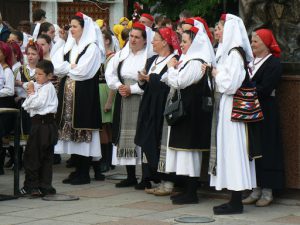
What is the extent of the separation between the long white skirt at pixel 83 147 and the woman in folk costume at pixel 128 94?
1.39 ft

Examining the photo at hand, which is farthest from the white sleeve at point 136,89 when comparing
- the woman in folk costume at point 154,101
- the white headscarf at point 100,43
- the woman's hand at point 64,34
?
the woman's hand at point 64,34

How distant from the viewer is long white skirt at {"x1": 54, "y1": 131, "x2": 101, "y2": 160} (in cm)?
1196

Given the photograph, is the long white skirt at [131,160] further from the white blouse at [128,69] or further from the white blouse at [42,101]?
the white blouse at [42,101]

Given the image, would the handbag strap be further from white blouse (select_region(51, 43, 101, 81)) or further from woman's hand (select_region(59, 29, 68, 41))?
woman's hand (select_region(59, 29, 68, 41))

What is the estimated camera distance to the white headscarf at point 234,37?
988cm

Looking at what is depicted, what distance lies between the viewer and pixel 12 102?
500 inches

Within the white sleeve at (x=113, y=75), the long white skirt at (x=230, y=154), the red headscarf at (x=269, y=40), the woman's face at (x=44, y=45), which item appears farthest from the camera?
the woman's face at (x=44, y=45)

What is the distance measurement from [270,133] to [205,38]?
48.4 inches

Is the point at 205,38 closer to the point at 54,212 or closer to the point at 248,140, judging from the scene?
the point at 248,140

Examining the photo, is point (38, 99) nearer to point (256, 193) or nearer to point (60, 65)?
point (60, 65)

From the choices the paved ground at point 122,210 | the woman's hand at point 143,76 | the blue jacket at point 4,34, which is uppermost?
the blue jacket at point 4,34

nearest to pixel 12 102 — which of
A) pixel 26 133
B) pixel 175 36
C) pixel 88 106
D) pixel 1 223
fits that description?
pixel 26 133

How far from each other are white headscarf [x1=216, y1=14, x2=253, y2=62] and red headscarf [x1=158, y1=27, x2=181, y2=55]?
3.95ft

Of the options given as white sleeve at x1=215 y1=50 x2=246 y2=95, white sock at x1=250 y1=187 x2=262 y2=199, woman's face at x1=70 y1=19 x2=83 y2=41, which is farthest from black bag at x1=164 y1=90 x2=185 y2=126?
woman's face at x1=70 y1=19 x2=83 y2=41
